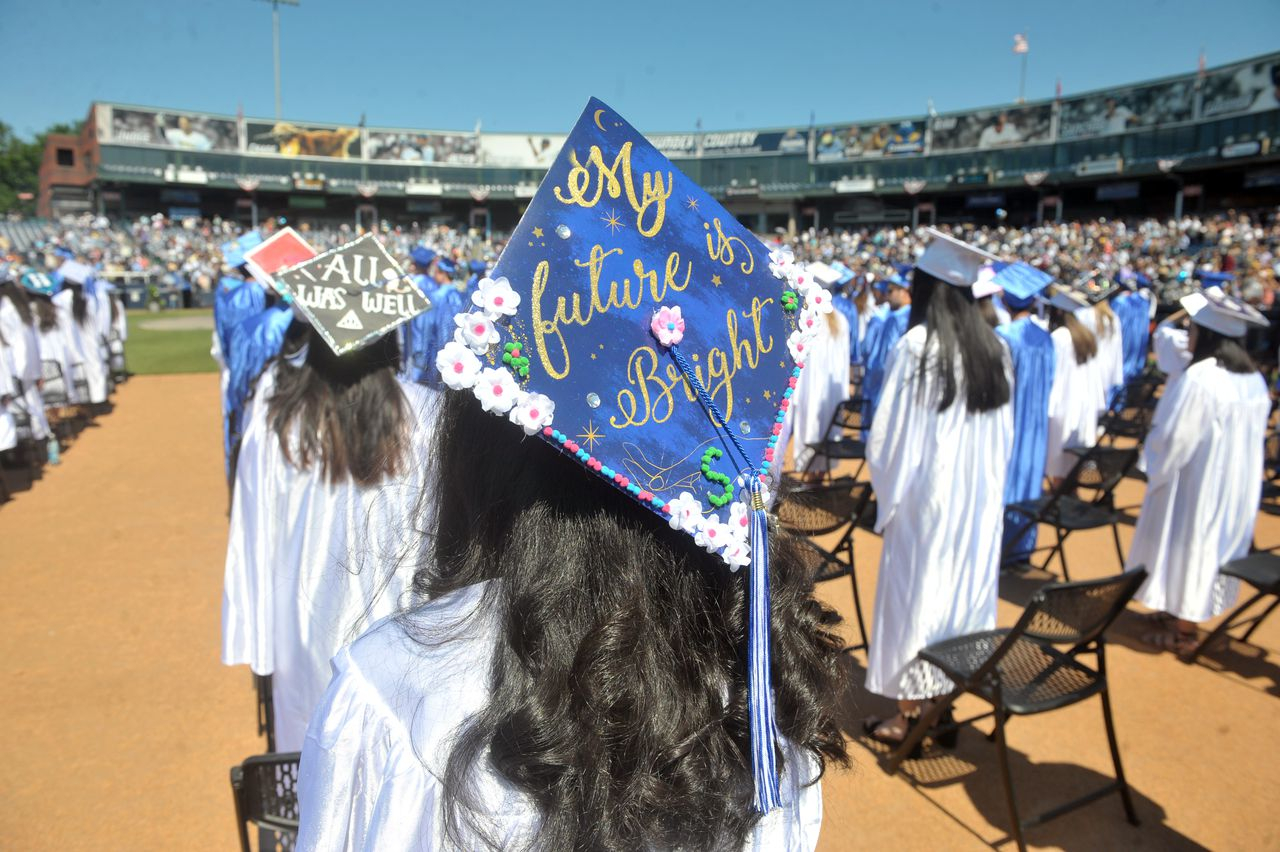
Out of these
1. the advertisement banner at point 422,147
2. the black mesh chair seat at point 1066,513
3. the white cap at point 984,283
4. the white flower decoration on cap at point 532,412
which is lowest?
the black mesh chair seat at point 1066,513

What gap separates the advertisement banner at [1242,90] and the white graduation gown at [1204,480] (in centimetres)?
4001

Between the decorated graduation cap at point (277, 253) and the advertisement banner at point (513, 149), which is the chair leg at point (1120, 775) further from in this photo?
the advertisement banner at point (513, 149)

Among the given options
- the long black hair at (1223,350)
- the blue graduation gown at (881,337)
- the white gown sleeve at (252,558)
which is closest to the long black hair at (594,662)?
the white gown sleeve at (252,558)

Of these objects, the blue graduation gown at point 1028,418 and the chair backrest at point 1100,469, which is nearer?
the chair backrest at point 1100,469

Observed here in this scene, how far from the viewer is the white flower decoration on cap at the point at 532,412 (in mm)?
987

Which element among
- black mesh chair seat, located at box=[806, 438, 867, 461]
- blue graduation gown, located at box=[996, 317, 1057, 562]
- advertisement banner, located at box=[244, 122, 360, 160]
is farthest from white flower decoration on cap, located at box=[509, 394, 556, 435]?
advertisement banner, located at box=[244, 122, 360, 160]

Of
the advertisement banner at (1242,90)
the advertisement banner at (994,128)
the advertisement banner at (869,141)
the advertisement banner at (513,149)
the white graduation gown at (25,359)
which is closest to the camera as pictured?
the white graduation gown at (25,359)

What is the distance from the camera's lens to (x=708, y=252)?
1199 mm

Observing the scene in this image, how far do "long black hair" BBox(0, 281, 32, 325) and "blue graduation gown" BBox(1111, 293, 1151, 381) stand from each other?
46.7 feet

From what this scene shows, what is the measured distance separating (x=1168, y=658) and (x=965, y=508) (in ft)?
7.23

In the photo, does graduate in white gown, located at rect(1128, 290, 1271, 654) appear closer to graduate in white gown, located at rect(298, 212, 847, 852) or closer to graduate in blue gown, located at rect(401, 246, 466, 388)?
graduate in white gown, located at rect(298, 212, 847, 852)

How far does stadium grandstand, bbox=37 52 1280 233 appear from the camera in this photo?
37750 mm

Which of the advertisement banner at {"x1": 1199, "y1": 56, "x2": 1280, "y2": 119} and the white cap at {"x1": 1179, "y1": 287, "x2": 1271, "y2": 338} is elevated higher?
the advertisement banner at {"x1": 1199, "y1": 56, "x2": 1280, "y2": 119}

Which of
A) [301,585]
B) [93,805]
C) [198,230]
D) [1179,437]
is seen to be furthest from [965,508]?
[198,230]
